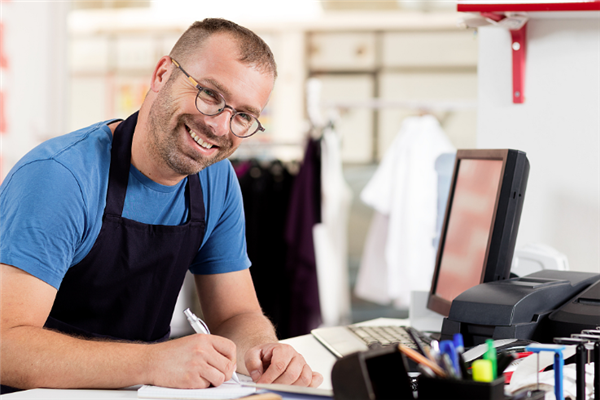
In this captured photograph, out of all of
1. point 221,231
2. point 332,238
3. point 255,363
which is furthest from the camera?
point 332,238

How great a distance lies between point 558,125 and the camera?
150cm

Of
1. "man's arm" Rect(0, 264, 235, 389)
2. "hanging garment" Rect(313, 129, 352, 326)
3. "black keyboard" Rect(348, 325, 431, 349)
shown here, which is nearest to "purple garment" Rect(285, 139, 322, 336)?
"hanging garment" Rect(313, 129, 352, 326)

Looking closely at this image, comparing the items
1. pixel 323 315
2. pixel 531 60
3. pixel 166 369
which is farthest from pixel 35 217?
pixel 323 315

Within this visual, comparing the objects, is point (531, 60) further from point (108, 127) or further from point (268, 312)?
point (268, 312)

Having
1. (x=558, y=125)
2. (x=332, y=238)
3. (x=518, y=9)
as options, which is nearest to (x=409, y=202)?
(x=332, y=238)

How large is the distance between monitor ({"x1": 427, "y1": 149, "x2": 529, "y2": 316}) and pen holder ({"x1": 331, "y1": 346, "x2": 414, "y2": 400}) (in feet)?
1.86

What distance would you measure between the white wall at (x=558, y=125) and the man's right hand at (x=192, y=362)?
97 cm

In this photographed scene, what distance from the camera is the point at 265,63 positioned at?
130cm

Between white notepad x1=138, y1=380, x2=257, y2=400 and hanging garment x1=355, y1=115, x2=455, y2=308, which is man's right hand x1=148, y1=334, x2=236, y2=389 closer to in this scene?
white notepad x1=138, y1=380, x2=257, y2=400

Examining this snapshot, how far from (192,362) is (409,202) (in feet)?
8.05

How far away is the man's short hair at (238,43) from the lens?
50.1 inches

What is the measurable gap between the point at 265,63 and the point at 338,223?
2173mm

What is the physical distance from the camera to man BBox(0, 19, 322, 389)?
945 millimetres

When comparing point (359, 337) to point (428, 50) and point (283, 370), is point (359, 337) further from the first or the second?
point (428, 50)
